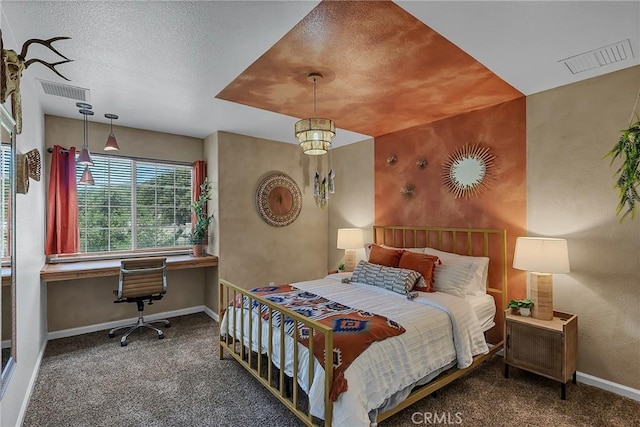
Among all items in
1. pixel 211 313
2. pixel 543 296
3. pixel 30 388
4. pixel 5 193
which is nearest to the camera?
pixel 5 193

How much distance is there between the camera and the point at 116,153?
4113mm

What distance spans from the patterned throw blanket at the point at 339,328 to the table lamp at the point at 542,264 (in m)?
1.32

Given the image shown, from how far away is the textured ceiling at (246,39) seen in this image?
1798 millimetres

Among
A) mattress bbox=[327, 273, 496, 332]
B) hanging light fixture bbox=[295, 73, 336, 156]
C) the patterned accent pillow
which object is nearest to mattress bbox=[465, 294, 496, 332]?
mattress bbox=[327, 273, 496, 332]

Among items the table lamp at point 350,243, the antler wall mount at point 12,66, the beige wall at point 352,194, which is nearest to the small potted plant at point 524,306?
the table lamp at point 350,243

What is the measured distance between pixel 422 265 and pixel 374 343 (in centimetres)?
139

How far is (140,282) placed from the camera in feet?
11.8

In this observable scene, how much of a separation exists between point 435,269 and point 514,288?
781mm

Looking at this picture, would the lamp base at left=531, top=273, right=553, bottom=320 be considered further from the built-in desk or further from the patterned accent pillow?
the built-in desk

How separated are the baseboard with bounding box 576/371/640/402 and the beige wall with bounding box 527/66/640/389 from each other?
1.3 inches

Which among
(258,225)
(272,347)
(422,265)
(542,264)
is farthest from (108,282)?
(542,264)

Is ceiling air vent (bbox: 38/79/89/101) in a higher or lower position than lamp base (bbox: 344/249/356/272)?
higher

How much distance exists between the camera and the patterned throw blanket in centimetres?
193

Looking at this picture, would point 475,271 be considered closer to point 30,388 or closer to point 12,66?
point 12,66
